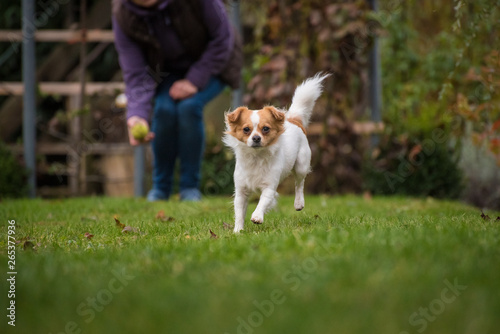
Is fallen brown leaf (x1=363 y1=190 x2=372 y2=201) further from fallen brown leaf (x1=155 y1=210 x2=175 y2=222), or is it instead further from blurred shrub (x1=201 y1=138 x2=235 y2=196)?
fallen brown leaf (x1=155 y1=210 x2=175 y2=222)

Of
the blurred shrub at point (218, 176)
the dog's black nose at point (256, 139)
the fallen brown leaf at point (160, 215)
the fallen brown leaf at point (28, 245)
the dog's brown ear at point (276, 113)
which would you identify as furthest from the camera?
the blurred shrub at point (218, 176)

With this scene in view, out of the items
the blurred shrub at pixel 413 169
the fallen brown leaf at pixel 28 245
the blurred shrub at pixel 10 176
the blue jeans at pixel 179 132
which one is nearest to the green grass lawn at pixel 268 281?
the fallen brown leaf at pixel 28 245

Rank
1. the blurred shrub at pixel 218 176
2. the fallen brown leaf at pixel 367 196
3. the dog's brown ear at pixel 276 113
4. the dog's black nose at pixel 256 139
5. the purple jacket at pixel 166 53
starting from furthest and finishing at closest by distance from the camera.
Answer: the blurred shrub at pixel 218 176
the fallen brown leaf at pixel 367 196
the purple jacket at pixel 166 53
the dog's brown ear at pixel 276 113
the dog's black nose at pixel 256 139

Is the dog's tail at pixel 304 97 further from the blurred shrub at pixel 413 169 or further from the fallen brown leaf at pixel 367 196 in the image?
the blurred shrub at pixel 413 169

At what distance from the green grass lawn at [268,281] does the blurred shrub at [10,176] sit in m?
3.36

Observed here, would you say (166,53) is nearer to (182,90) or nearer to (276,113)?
(182,90)

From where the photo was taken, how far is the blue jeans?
539cm

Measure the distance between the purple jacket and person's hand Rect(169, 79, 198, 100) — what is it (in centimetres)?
5

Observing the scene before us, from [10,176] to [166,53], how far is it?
245cm

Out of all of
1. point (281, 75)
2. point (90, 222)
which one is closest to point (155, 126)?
point (90, 222)

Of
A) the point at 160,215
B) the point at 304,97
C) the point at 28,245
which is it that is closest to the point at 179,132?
the point at 160,215

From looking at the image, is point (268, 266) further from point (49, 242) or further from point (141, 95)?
point (141, 95)

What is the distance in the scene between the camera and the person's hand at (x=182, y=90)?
5285mm

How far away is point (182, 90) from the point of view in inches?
209
